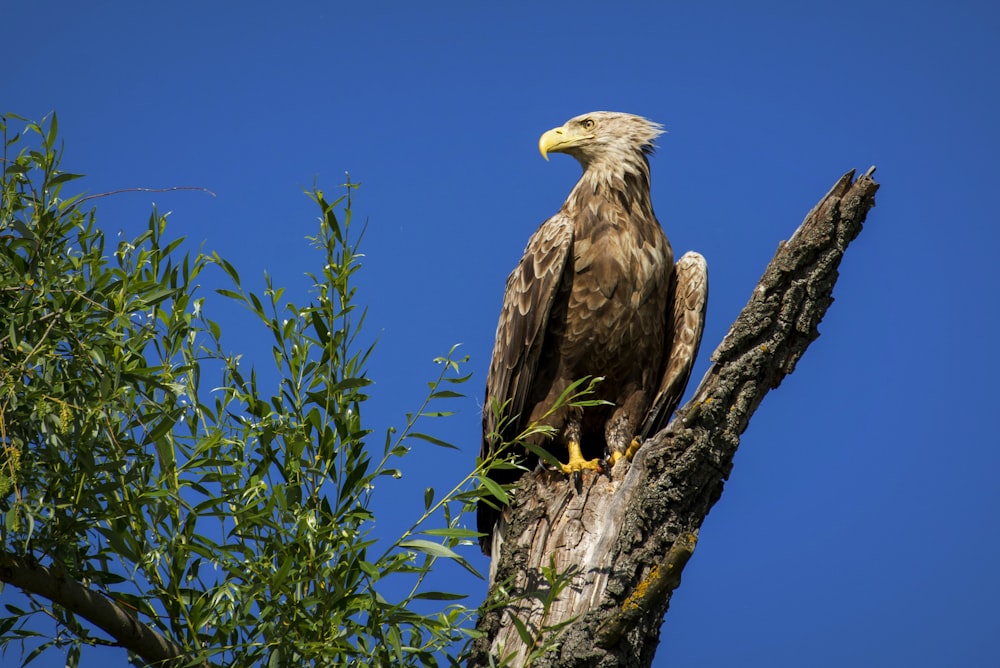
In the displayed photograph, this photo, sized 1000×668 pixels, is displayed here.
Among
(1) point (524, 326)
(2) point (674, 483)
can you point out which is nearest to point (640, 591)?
(2) point (674, 483)

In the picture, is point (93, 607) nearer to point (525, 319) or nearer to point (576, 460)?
point (576, 460)

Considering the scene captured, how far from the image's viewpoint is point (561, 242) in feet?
19.7

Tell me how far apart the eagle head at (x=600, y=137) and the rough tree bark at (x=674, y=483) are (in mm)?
2679

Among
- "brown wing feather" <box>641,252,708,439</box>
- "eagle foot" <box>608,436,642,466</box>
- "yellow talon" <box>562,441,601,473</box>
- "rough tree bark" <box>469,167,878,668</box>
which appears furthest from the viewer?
"brown wing feather" <box>641,252,708,439</box>

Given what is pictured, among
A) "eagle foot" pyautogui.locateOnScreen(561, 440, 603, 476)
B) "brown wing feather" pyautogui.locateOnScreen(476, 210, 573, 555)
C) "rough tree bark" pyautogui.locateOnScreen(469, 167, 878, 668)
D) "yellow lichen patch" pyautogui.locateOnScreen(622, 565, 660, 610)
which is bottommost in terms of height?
"yellow lichen patch" pyautogui.locateOnScreen(622, 565, 660, 610)

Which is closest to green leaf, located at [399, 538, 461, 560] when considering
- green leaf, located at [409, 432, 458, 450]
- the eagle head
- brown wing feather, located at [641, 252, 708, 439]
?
green leaf, located at [409, 432, 458, 450]

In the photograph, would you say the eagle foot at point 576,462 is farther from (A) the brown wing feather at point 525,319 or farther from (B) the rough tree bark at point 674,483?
(B) the rough tree bark at point 674,483

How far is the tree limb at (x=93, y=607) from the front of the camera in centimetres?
308

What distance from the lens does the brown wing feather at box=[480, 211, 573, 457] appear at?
5.88m

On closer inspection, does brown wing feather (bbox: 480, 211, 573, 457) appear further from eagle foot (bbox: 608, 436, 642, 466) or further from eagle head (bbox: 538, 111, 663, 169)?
eagle head (bbox: 538, 111, 663, 169)

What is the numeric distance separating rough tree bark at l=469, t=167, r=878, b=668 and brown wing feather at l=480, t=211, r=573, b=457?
1628 mm

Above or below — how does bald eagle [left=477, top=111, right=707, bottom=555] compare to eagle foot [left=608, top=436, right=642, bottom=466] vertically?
above

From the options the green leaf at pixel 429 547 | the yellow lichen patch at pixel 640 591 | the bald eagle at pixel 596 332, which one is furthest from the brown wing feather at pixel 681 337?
the green leaf at pixel 429 547

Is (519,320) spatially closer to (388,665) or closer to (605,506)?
(605,506)
